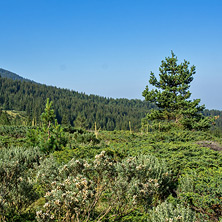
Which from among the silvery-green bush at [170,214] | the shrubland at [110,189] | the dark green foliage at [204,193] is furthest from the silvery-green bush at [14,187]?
the dark green foliage at [204,193]

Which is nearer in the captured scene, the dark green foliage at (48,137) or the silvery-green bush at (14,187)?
the silvery-green bush at (14,187)

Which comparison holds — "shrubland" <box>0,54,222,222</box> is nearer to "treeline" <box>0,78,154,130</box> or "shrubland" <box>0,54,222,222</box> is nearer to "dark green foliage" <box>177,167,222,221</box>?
"dark green foliage" <box>177,167,222,221</box>

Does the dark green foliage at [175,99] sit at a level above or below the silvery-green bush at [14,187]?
above

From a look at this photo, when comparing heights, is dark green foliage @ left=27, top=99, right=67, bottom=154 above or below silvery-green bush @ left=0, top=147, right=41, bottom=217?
above

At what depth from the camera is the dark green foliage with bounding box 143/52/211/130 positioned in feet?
70.4

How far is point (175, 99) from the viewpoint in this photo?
890 inches

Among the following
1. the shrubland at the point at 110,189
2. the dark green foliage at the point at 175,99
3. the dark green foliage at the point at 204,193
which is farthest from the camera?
the dark green foliage at the point at 175,99

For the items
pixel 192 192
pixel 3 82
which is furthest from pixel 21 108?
pixel 192 192

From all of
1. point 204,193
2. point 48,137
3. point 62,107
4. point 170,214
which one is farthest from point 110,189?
point 62,107

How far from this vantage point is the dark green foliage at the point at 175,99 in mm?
21453

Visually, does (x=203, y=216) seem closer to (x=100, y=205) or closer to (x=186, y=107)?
(x=100, y=205)

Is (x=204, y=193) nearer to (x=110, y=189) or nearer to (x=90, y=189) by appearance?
(x=110, y=189)

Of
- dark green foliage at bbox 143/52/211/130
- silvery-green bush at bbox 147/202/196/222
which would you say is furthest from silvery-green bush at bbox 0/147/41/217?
dark green foliage at bbox 143/52/211/130

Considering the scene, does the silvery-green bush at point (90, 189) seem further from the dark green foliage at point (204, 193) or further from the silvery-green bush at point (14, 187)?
the dark green foliage at point (204, 193)
